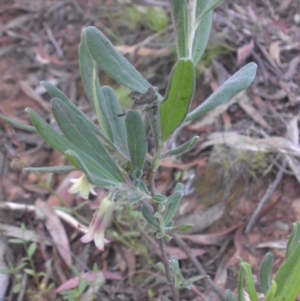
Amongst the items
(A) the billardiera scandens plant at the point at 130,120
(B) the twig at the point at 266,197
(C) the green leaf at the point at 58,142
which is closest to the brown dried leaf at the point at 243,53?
(B) the twig at the point at 266,197

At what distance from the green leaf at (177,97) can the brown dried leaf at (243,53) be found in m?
1.36

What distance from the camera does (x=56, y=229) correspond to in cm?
184

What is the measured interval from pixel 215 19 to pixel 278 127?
0.77 metres

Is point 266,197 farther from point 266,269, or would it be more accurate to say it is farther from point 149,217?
point 149,217

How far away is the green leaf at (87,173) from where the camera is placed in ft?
2.62

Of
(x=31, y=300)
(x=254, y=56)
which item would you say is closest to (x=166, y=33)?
(x=254, y=56)

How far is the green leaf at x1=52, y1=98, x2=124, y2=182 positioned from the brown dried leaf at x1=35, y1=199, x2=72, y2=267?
827mm

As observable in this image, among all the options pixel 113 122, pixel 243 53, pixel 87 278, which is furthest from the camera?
pixel 243 53

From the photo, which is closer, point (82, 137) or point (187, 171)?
point (82, 137)

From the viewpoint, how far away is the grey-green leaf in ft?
3.15

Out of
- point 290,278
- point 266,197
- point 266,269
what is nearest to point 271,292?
point 290,278

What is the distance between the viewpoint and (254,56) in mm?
2229

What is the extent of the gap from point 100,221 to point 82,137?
181 mm

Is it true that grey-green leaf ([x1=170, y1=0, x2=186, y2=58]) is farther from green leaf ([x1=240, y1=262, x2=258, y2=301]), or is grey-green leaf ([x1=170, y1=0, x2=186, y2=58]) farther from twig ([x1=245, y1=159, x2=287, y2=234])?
twig ([x1=245, y1=159, x2=287, y2=234])
